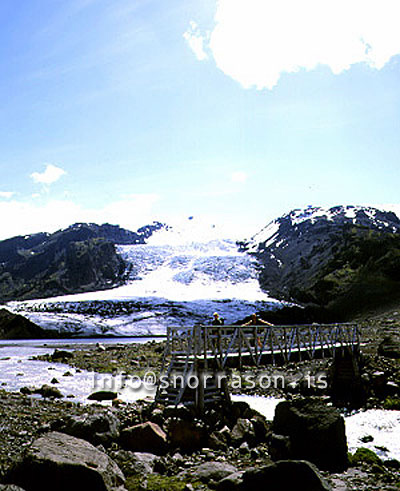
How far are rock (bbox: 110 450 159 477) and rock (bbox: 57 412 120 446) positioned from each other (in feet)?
2.41

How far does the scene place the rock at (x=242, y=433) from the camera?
14047 mm

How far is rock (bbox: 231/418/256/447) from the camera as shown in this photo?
14.0 m

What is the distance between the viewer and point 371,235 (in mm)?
141875

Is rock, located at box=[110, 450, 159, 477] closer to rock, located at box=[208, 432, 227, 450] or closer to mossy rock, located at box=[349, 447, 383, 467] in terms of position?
rock, located at box=[208, 432, 227, 450]

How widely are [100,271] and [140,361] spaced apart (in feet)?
510

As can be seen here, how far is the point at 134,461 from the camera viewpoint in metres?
11.8

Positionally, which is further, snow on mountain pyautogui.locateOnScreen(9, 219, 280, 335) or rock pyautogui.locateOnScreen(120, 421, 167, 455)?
snow on mountain pyautogui.locateOnScreen(9, 219, 280, 335)

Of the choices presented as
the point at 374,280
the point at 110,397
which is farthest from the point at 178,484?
the point at 374,280

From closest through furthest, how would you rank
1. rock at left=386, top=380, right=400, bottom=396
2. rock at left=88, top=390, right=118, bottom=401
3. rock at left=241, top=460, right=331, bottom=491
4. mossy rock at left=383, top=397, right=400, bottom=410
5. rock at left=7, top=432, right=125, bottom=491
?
1. rock at left=7, top=432, right=125, bottom=491
2. rock at left=241, top=460, right=331, bottom=491
3. mossy rock at left=383, top=397, right=400, bottom=410
4. rock at left=88, top=390, right=118, bottom=401
5. rock at left=386, top=380, right=400, bottom=396

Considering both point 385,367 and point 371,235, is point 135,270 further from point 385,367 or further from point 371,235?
point 385,367

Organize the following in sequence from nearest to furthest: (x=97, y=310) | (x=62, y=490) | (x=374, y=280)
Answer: (x=62, y=490), (x=374, y=280), (x=97, y=310)

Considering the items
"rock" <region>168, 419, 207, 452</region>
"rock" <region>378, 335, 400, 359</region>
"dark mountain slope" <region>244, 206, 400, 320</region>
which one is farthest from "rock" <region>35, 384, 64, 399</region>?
"dark mountain slope" <region>244, 206, 400, 320</region>

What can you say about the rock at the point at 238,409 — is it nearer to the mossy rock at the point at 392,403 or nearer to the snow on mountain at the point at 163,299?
the mossy rock at the point at 392,403

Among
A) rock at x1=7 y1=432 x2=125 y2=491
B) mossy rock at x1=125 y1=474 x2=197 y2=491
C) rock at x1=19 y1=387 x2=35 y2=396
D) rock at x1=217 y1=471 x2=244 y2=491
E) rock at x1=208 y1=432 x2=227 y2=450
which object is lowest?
rock at x1=19 y1=387 x2=35 y2=396
